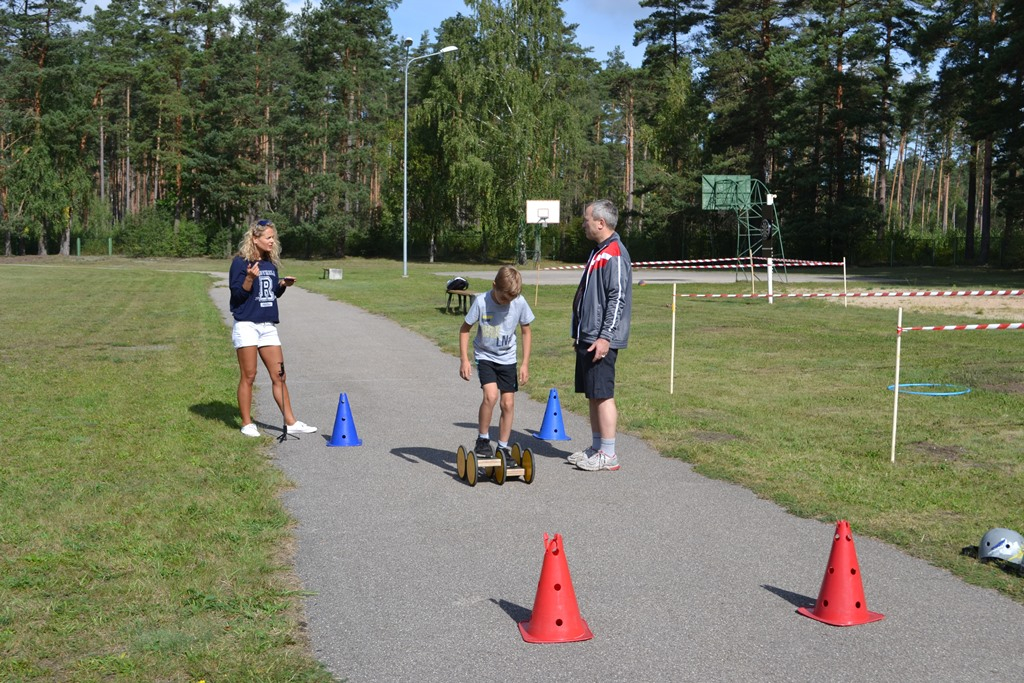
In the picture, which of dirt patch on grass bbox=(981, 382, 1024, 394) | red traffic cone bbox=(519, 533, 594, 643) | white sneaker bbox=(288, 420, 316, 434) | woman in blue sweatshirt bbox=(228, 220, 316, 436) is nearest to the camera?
red traffic cone bbox=(519, 533, 594, 643)

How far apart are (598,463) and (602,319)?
42.1 inches

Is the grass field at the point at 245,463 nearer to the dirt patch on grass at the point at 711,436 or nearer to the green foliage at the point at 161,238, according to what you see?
the dirt patch on grass at the point at 711,436

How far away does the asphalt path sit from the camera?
421 cm

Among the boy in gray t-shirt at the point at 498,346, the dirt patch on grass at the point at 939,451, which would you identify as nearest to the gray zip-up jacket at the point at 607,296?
the boy in gray t-shirt at the point at 498,346

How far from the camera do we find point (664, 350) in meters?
15.9

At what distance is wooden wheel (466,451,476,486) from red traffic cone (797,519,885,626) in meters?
3.00

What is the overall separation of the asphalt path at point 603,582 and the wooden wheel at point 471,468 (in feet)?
0.20

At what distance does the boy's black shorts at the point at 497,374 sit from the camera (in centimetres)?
762

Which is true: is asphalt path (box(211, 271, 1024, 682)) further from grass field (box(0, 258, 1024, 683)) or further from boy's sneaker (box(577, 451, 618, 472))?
grass field (box(0, 258, 1024, 683))

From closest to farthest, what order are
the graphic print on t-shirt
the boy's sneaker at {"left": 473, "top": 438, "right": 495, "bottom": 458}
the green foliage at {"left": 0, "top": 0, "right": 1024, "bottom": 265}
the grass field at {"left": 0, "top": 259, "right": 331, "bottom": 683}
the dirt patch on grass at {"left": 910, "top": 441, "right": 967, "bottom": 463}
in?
the grass field at {"left": 0, "top": 259, "right": 331, "bottom": 683}
the boy's sneaker at {"left": 473, "top": 438, "right": 495, "bottom": 458}
the dirt patch on grass at {"left": 910, "top": 441, "right": 967, "bottom": 463}
the graphic print on t-shirt
the green foliage at {"left": 0, "top": 0, "right": 1024, "bottom": 265}

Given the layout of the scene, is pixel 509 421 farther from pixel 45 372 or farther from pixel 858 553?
pixel 45 372

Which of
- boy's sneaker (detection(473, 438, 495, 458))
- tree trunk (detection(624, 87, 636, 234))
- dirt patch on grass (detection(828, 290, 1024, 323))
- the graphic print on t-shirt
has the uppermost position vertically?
tree trunk (detection(624, 87, 636, 234))

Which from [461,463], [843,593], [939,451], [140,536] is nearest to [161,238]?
[461,463]

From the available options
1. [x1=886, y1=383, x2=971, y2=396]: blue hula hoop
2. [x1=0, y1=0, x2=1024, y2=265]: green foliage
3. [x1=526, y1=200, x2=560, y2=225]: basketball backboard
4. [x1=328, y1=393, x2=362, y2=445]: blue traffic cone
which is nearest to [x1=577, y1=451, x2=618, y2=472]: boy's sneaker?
[x1=328, y1=393, x2=362, y2=445]: blue traffic cone
